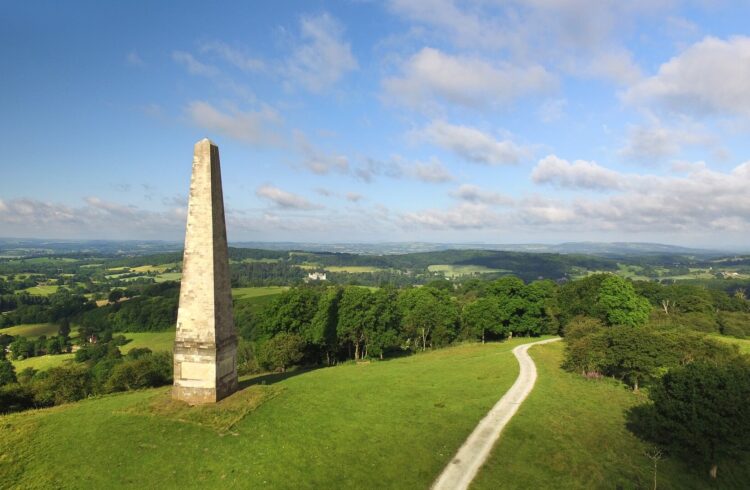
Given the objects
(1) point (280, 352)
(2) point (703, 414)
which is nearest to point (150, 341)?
(1) point (280, 352)

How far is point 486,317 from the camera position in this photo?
189 ft

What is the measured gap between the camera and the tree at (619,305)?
2131 inches

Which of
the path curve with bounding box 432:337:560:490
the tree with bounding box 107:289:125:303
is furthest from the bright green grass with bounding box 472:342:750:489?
the tree with bounding box 107:289:125:303

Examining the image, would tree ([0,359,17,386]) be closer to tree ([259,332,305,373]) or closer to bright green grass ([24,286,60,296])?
tree ([259,332,305,373])

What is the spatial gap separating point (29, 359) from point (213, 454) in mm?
97909

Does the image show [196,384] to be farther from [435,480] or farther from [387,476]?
[435,480]

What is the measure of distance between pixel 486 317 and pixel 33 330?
5029 inches

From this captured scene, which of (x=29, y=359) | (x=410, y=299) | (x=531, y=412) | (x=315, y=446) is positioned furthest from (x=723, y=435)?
(x=29, y=359)

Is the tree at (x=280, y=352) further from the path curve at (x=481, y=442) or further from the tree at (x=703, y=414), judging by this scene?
the tree at (x=703, y=414)

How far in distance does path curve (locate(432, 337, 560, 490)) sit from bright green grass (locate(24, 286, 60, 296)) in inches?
7964

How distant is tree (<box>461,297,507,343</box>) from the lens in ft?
188

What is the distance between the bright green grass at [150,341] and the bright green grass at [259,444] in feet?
235

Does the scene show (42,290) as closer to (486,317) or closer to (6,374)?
(6,374)

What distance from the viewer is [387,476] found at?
16688mm
